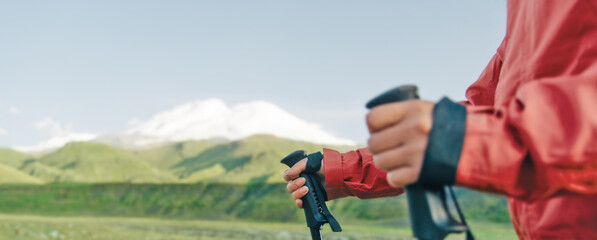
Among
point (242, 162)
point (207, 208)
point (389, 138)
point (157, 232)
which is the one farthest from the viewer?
point (242, 162)

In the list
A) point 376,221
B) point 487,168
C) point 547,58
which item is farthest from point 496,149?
point 376,221

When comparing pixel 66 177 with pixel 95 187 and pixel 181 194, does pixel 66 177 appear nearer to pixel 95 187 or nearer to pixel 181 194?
pixel 95 187

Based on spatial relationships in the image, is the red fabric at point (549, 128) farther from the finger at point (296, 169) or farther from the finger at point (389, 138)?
the finger at point (296, 169)

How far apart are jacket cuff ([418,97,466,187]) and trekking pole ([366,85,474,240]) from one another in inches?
2.3

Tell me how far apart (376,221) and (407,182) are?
63834mm

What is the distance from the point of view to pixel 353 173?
90.8 inches

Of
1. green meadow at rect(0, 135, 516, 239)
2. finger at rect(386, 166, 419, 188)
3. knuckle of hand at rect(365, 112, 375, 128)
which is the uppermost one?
knuckle of hand at rect(365, 112, 375, 128)

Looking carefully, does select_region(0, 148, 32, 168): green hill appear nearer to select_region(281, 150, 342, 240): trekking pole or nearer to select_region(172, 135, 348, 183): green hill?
select_region(172, 135, 348, 183): green hill

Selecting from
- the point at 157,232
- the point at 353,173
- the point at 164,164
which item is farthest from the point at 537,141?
the point at 164,164

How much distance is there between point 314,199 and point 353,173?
22 centimetres

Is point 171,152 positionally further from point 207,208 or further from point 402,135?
point 402,135

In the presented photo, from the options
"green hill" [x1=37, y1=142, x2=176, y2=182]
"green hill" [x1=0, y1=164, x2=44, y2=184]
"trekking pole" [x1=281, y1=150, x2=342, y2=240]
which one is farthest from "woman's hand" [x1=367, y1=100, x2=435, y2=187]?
"green hill" [x1=37, y1=142, x2=176, y2=182]

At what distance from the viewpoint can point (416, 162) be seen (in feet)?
3.83

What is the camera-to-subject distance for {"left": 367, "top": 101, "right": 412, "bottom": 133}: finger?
46.2 inches
